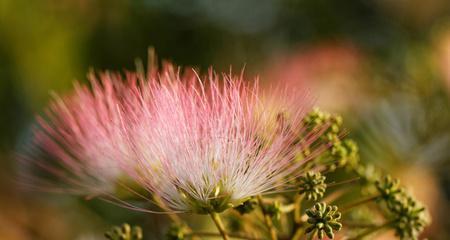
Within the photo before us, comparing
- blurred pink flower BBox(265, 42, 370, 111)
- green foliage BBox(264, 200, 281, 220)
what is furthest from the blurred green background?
green foliage BBox(264, 200, 281, 220)

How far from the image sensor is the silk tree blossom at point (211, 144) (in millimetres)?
1398

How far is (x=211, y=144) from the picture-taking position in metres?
1.40

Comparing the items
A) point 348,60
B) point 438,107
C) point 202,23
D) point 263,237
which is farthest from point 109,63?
point 263,237

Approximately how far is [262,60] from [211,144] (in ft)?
8.95

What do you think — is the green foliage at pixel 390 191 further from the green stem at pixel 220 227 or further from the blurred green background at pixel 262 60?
the blurred green background at pixel 262 60

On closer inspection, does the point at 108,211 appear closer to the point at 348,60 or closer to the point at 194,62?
the point at 194,62

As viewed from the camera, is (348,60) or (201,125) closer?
(201,125)

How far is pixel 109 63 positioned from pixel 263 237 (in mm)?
2327

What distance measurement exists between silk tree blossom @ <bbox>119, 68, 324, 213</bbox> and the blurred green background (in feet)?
3.09

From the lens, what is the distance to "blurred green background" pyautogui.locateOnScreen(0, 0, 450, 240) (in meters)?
3.04

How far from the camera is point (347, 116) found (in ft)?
10.2

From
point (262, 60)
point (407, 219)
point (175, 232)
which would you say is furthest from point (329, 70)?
point (175, 232)

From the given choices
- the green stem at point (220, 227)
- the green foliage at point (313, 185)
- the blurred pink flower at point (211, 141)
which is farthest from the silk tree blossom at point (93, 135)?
the green foliage at point (313, 185)

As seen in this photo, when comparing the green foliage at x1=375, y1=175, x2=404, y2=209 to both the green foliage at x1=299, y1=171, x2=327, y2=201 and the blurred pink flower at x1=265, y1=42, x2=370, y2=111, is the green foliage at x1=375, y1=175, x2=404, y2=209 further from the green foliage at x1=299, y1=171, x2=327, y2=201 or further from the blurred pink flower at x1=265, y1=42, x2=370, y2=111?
the blurred pink flower at x1=265, y1=42, x2=370, y2=111
